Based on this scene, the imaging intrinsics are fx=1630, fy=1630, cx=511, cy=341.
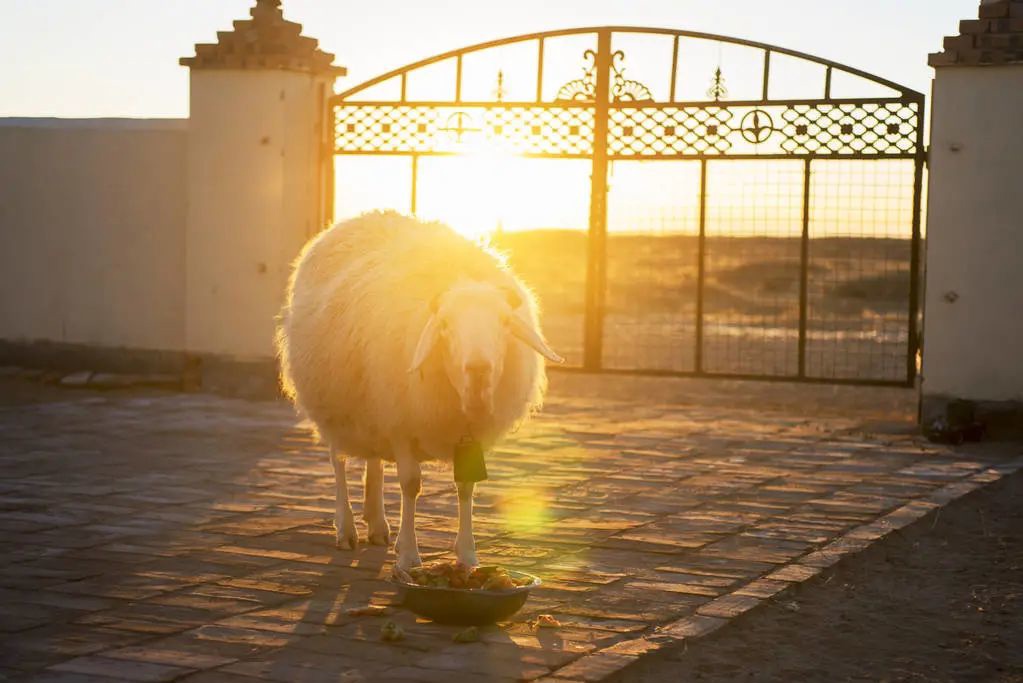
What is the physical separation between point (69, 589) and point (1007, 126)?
28.9ft

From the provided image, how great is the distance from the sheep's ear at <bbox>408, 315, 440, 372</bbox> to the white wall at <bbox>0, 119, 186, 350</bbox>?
31.0 ft

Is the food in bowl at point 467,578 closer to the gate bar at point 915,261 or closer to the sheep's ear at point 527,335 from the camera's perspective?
the sheep's ear at point 527,335

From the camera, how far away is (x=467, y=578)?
646cm

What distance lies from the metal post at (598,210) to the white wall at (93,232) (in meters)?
4.05

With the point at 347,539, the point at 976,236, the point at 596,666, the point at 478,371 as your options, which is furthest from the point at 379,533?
the point at 976,236

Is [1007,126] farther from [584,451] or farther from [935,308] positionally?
[584,451]

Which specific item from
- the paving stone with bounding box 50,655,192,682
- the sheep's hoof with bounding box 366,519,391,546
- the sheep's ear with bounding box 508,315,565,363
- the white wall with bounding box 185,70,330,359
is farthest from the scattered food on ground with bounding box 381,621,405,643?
the white wall with bounding box 185,70,330,359

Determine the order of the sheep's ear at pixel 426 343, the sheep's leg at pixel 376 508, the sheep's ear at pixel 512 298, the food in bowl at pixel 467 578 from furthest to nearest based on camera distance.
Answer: the sheep's leg at pixel 376 508
the sheep's ear at pixel 512 298
the sheep's ear at pixel 426 343
the food in bowl at pixel 467 578

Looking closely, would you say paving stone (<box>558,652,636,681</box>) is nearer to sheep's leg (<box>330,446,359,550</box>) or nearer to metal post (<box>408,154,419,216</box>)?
sheep's leg (<box>330,446,359,550</box>)

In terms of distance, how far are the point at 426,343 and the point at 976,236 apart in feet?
24.4

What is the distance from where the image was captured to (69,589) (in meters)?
6.95

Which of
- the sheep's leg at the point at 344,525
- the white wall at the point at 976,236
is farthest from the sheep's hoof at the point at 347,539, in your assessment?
the white wall at the point at 976,236

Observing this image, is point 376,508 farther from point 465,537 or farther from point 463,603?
point 463,603

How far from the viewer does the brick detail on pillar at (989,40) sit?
12.9 metres
